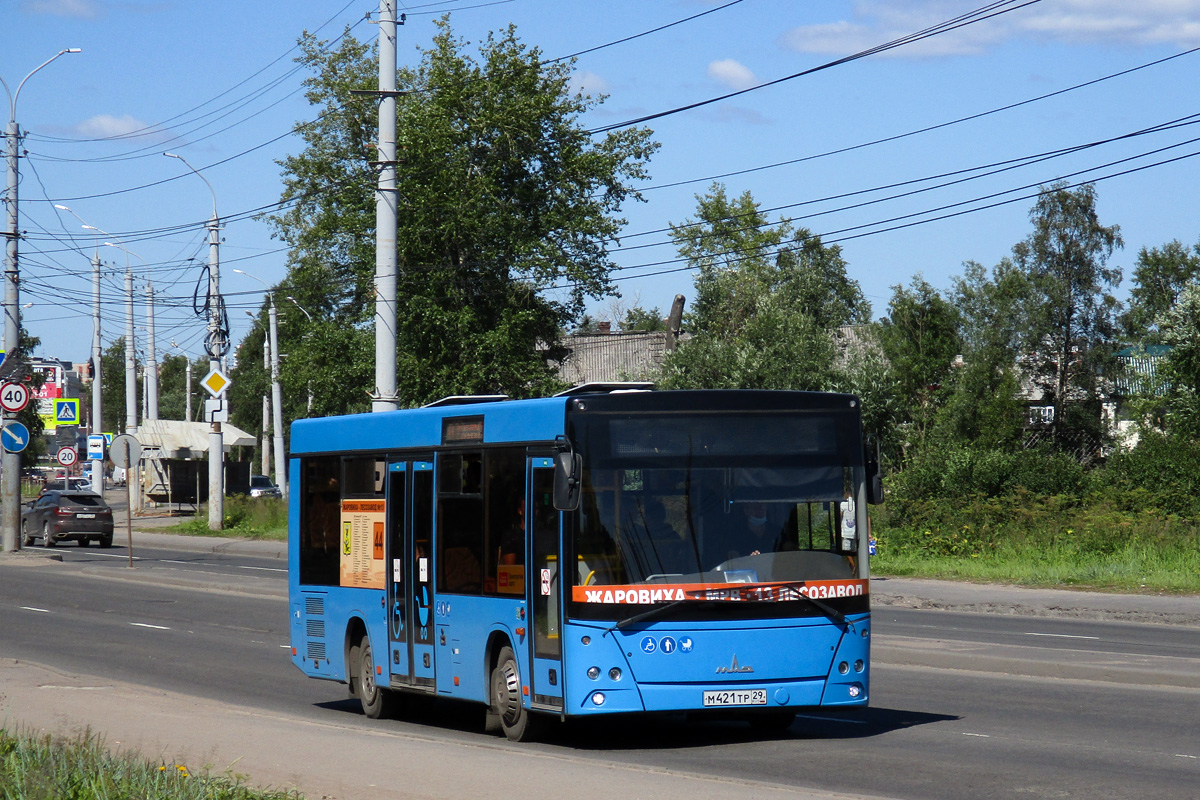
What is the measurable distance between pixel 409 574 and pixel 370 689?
56.0 inches

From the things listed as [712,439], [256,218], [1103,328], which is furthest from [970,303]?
[712,439]

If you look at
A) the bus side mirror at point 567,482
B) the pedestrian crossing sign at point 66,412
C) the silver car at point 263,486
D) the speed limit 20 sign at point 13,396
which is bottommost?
the bus side mirror at point 567,482

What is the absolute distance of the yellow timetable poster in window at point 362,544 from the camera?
41.6 ft

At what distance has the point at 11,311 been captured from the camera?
3691 cm

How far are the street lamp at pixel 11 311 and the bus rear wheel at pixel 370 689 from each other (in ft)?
79.6

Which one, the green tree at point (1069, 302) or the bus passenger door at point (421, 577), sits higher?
the green tree at point (1069, 302)

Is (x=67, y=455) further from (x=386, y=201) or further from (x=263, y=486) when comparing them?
(x=263, y=486)

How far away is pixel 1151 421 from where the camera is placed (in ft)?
153

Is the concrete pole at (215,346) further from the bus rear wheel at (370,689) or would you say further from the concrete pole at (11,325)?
the bus rear wheel at (370,689)

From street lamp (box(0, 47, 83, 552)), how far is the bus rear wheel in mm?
24265

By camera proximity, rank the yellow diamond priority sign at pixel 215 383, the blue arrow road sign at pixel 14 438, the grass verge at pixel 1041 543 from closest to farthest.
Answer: the grass verge at pixel 1041 543
the blue arrow road sign at pixel 14 438
the yellow diamond priority sign at pixel 215 383

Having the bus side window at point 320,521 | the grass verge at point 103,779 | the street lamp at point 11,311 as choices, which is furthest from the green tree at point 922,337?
the grass verge at point 103,779

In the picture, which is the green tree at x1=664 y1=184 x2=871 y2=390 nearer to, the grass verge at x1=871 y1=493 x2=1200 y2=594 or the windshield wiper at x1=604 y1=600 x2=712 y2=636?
the grass verge at x1=871 y1=493 x2=1200 y2=594

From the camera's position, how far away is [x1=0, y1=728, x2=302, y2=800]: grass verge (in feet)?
23.1
